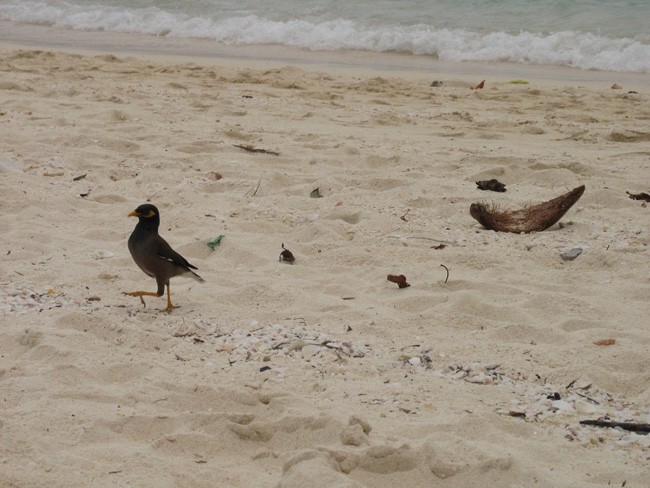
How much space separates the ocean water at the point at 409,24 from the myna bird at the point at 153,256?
896 centimetres

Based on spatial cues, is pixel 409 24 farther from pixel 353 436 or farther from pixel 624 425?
pixel 353 436

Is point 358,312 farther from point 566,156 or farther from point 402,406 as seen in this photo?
point 566,156

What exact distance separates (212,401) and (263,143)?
13.5 ft

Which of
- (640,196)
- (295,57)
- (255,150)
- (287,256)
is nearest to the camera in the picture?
(287,256)

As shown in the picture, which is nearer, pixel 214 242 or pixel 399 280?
pixel 399 280

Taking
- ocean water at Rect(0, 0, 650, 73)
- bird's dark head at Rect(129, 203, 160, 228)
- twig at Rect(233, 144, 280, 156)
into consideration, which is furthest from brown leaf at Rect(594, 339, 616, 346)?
ocean water at Rect(0, 0, 650, 73)

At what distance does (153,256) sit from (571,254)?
2233 mm

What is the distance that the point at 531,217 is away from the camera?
5.18 metres

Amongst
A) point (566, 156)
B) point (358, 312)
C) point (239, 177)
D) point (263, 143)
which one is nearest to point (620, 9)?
point (566, 156)

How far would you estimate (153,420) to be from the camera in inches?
118

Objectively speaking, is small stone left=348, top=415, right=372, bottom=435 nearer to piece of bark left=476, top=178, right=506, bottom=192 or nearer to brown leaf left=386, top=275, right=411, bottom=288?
brown leaf left=386, top=275, right=411, bottom=288

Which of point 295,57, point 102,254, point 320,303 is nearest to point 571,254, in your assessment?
point 320,303

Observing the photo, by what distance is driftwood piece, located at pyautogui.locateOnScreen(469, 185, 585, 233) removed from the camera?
5148 mm

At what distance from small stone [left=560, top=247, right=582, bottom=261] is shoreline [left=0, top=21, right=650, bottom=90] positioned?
6184mm
